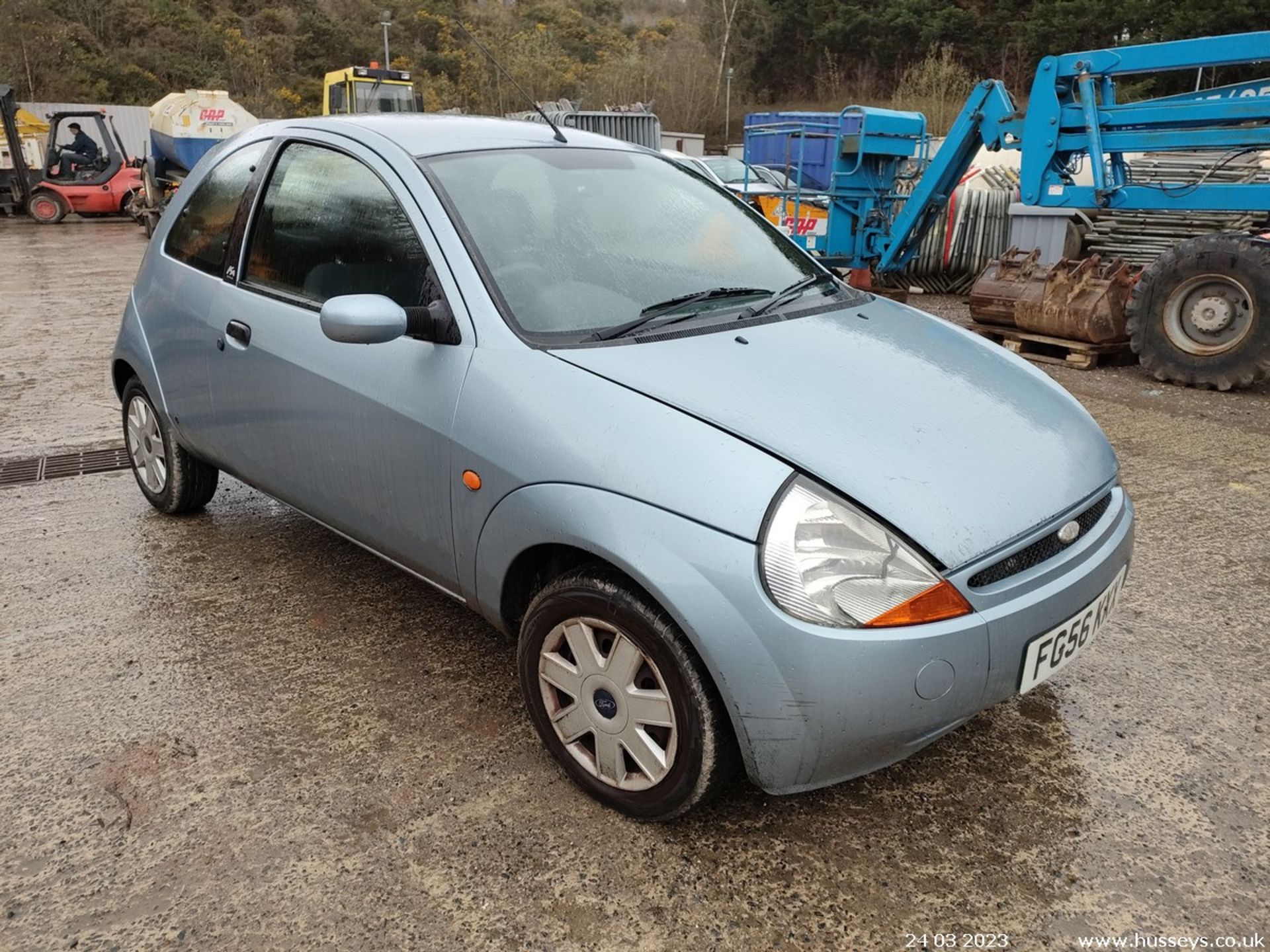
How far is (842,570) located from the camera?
77.4 inches

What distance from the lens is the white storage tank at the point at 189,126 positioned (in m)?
21.2

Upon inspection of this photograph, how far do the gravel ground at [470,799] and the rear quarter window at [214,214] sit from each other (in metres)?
1.21

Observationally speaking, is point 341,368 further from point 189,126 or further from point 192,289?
point 189,126

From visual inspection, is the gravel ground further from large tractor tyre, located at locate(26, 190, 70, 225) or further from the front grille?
large tractor tyre, located at locate(26, 190, 70, 225)

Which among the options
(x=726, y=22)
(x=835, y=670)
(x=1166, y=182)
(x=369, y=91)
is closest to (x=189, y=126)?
(x=369, y=91)

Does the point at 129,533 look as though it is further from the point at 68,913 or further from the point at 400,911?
the point at 400,911

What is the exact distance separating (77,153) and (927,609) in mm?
25204

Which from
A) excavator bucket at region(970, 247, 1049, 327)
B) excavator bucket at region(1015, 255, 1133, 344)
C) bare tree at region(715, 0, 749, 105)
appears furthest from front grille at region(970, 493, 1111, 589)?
bare tree at region(715, 0, 749, 105)

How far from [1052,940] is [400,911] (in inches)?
54.5

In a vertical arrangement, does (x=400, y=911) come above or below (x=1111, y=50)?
below

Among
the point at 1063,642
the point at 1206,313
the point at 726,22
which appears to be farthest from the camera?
the point at 726,22

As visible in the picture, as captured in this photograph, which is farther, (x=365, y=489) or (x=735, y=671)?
(x=365, y=489)

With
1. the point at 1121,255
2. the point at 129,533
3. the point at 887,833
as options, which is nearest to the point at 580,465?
the point at 887,833

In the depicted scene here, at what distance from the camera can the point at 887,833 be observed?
2.29 m
